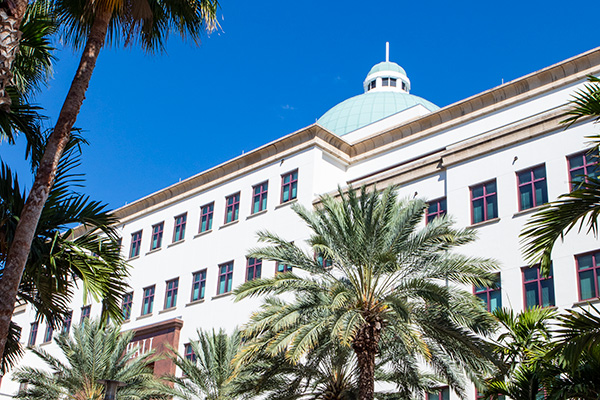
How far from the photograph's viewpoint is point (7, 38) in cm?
876

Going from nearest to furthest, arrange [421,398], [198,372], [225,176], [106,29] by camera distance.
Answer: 1. [106,29]
2. [421,398]
3. [198,372]
4. [225,176]

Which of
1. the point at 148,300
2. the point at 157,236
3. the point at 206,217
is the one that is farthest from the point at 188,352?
the point at 157,236

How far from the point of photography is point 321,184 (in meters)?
37.8

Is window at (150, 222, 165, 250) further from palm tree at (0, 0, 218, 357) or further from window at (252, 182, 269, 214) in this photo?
palm tree at (0, 0, 218, 357)

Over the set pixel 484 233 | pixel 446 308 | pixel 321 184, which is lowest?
pixel 446 308

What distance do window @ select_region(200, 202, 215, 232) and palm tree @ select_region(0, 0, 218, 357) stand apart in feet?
95.2

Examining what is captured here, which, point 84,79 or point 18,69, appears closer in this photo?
point 84,79

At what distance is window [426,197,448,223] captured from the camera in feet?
103

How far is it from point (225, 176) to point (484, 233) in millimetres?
17762

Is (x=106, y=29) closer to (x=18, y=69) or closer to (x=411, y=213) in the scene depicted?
(x=18, y=69)

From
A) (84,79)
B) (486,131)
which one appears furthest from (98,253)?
(486,131)

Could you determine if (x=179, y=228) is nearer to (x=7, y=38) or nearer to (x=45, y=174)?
(x=45, y=174)

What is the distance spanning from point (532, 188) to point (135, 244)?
27492mm

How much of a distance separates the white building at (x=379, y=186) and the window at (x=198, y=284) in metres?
0.09
